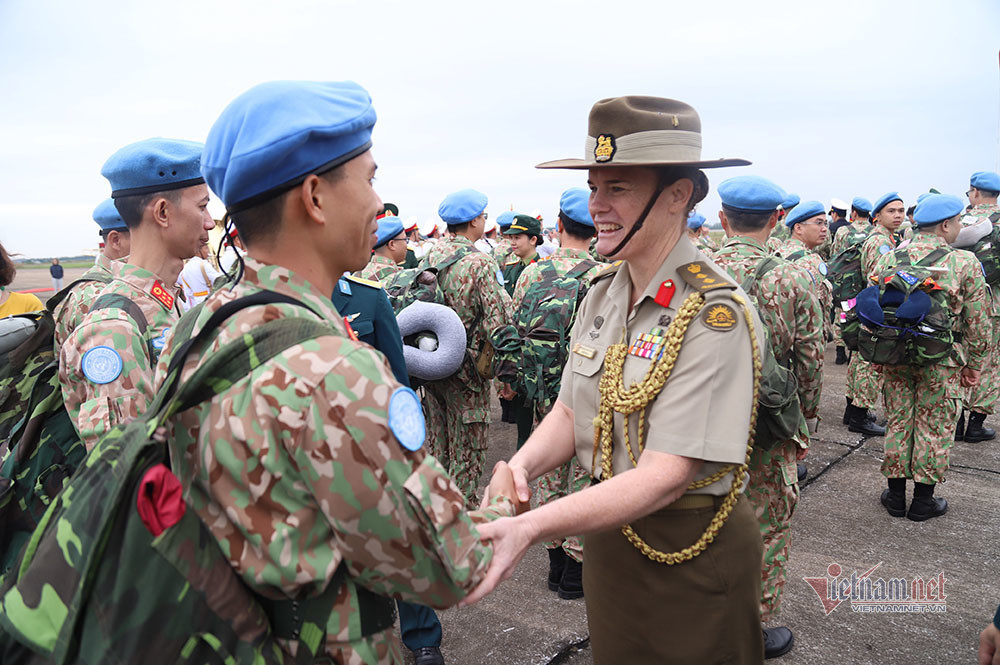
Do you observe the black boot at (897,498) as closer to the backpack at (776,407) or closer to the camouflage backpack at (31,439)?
the backpack at (776,407)

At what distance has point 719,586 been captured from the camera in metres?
1.96

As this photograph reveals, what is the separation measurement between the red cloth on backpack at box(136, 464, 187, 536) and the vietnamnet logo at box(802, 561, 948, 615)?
13.1 feet

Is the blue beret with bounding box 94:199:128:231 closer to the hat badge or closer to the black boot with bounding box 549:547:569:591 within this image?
the hat badge

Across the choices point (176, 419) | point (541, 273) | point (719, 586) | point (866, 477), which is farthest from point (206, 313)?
point (866, 477)

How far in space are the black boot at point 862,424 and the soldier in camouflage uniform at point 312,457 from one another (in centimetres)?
731

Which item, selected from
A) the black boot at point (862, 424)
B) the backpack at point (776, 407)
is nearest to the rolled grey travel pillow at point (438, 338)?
the backpack at point (776, 407)

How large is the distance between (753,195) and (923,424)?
99.4 inches

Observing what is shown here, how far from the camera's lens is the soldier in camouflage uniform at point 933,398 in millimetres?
5156

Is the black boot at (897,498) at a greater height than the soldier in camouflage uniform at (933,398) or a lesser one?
lesser

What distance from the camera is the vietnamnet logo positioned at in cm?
396

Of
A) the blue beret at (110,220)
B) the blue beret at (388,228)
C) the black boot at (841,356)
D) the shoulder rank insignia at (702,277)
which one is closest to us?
the shoulder rank insignia at (702,277)

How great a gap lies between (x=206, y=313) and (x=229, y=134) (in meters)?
0.34

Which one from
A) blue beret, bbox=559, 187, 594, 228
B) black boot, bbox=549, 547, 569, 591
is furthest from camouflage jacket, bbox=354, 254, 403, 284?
black boot, bbox=549, 547, 569, 591

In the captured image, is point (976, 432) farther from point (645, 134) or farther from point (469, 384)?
point (645, 134)
